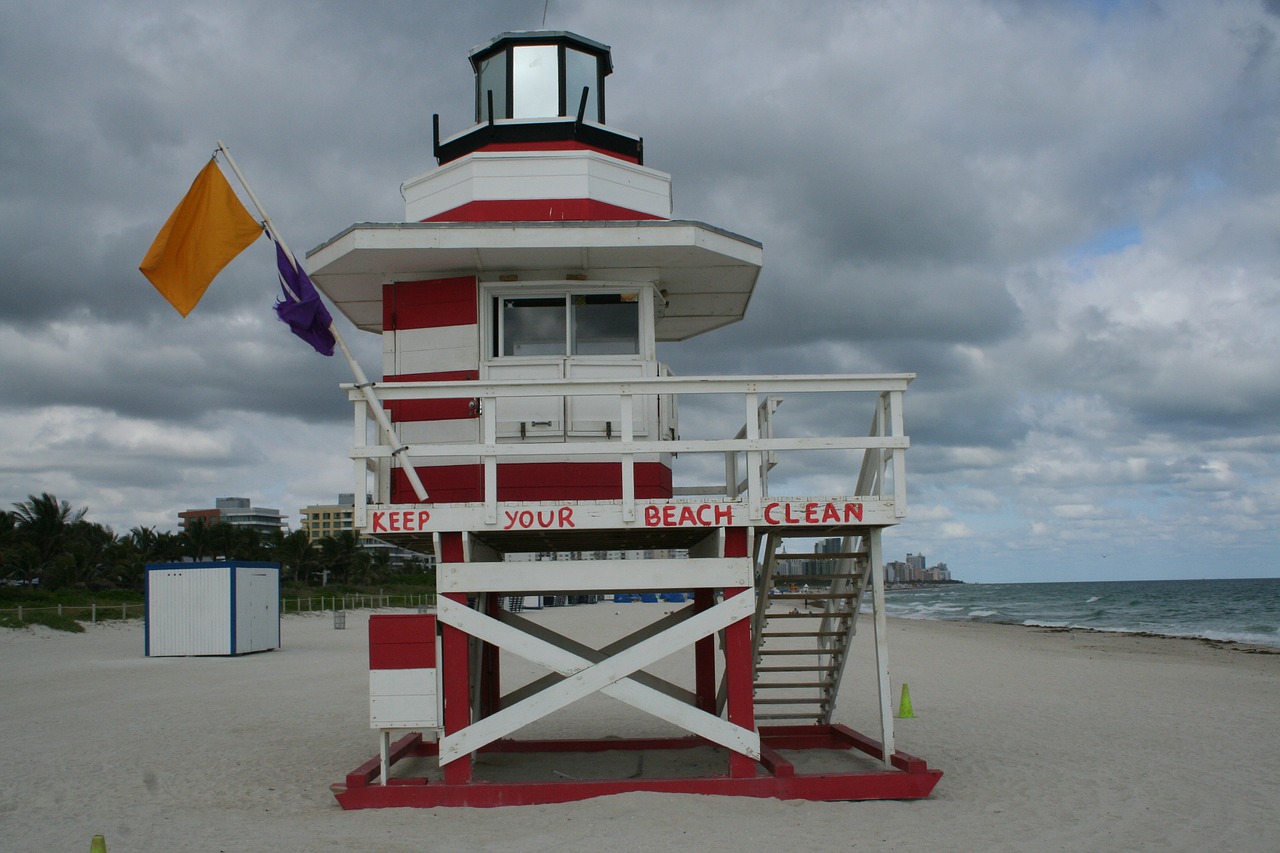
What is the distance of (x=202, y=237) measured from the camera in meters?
8.55

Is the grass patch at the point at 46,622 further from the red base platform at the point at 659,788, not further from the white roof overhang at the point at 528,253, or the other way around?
the red base platform at the point at 659,788

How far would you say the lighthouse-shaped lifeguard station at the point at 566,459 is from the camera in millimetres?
7863

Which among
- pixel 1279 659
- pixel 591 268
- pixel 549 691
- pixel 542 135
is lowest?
pixel 1279 659

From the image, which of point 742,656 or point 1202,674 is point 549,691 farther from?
point 1202,674

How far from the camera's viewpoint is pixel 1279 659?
30984 millimetres

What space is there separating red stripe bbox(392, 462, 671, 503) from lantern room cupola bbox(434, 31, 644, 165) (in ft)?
11.5

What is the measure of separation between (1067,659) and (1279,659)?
7.67 meters

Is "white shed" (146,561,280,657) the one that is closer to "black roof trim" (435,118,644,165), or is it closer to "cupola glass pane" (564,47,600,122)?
"black roof trim" (435,118,644,165)

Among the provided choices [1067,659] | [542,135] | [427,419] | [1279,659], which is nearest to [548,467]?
[427,419]

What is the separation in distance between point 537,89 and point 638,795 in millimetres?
7200

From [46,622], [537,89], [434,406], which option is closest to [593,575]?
[434,406]

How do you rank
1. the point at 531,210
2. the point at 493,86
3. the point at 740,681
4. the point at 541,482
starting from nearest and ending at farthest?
the point at 740,681
the point at 541,482
the point at 531,210
the point at 493,86

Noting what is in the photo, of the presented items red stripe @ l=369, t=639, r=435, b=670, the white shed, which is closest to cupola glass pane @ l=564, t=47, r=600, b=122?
red stripe @ l=369, t=639, r=435, b=670

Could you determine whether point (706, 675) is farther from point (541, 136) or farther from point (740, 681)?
point (541, 136)
